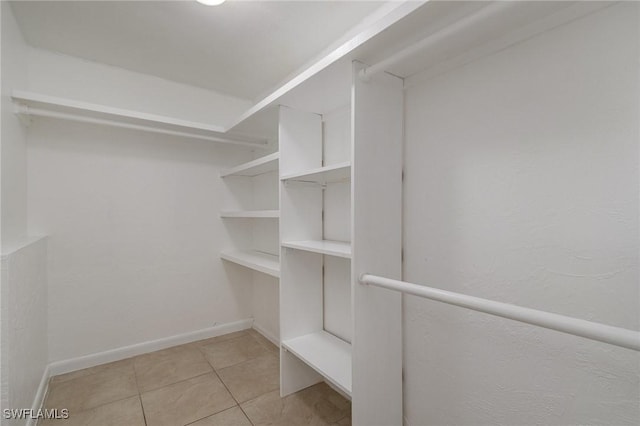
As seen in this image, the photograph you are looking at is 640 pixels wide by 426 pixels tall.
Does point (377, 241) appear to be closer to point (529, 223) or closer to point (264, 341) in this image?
point (529, 223)

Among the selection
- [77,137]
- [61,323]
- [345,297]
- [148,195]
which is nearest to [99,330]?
[61,323]

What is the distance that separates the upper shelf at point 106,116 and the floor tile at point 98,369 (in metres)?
1.76

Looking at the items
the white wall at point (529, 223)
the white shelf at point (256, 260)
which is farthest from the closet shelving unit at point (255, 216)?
the white wall at point (529, 223)

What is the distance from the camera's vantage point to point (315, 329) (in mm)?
1898

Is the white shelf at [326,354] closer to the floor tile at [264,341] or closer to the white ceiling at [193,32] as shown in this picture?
the floor tile at [264,341]

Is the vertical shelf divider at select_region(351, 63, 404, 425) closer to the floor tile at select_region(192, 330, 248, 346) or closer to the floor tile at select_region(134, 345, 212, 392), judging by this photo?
the floor tile at select_region(134, 345, 212, 392)

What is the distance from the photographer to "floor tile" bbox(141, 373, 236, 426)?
1.59 metres

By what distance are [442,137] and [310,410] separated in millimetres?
1651

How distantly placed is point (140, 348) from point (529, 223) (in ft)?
9.09

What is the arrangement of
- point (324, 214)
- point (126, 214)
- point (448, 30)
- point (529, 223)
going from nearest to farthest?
point (448, 30)
point (529, 223)
point (324, 214)
point (126, 214)

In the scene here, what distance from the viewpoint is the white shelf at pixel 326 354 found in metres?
1.39

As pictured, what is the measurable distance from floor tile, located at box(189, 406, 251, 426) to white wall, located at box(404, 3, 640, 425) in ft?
2.96

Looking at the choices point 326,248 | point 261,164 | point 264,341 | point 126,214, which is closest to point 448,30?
point 326,248

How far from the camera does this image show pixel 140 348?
7.57ft
